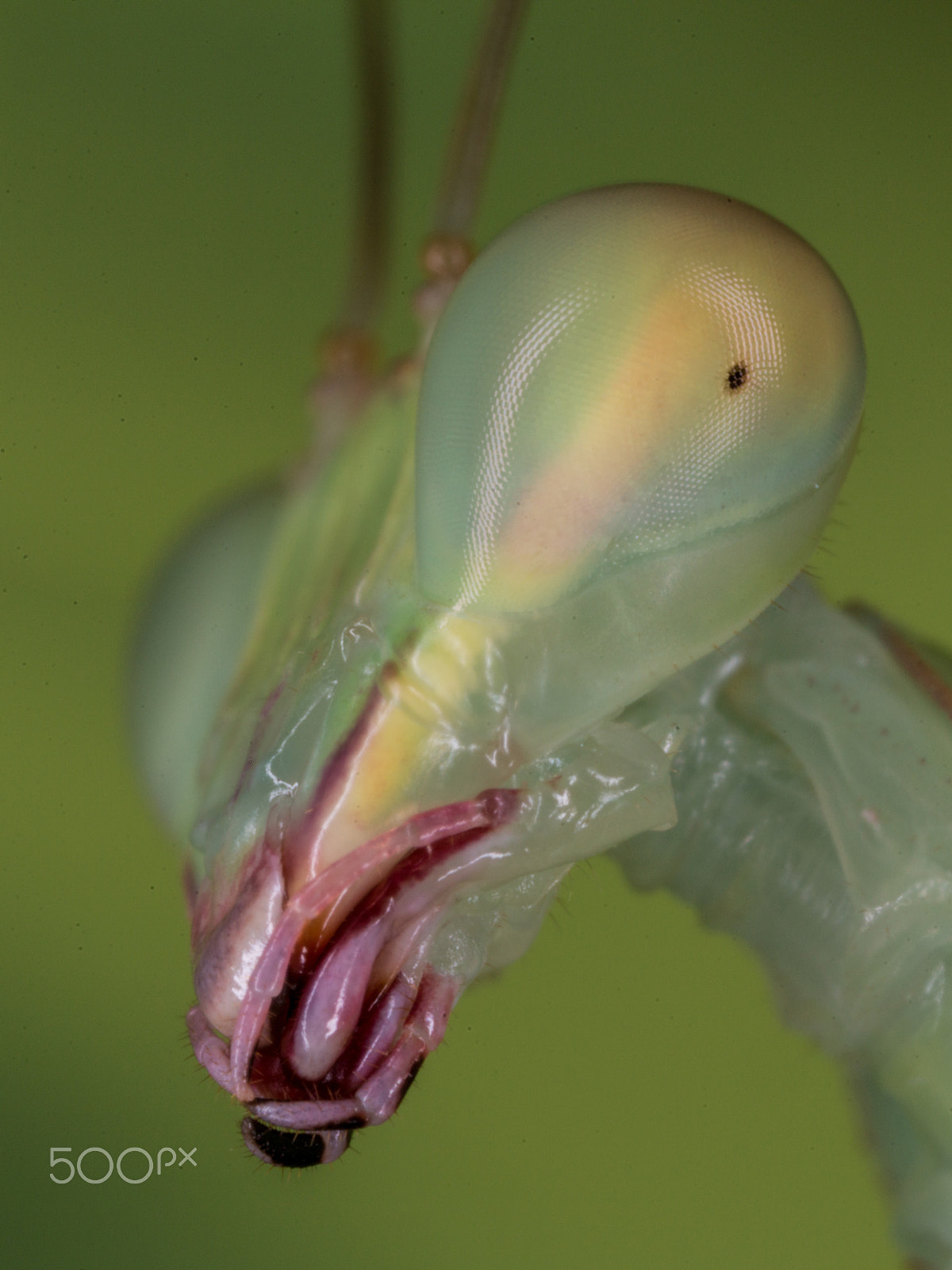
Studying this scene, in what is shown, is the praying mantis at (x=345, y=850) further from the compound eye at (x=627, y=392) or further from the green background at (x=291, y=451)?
the green background at (x=291, y=451)

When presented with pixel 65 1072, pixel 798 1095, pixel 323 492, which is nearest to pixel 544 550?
pixel 323 492

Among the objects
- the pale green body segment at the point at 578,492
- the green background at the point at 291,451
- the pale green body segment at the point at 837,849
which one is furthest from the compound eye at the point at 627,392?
the green background at the point at 291,451

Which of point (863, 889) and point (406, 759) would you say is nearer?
point (406, 759)

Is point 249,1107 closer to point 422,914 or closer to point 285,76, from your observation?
point 422,914

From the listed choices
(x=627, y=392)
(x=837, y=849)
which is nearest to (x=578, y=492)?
(x=627, y=392)

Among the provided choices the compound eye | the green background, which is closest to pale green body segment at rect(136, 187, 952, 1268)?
the compound eye

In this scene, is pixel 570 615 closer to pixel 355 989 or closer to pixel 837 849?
pixel 355 989
